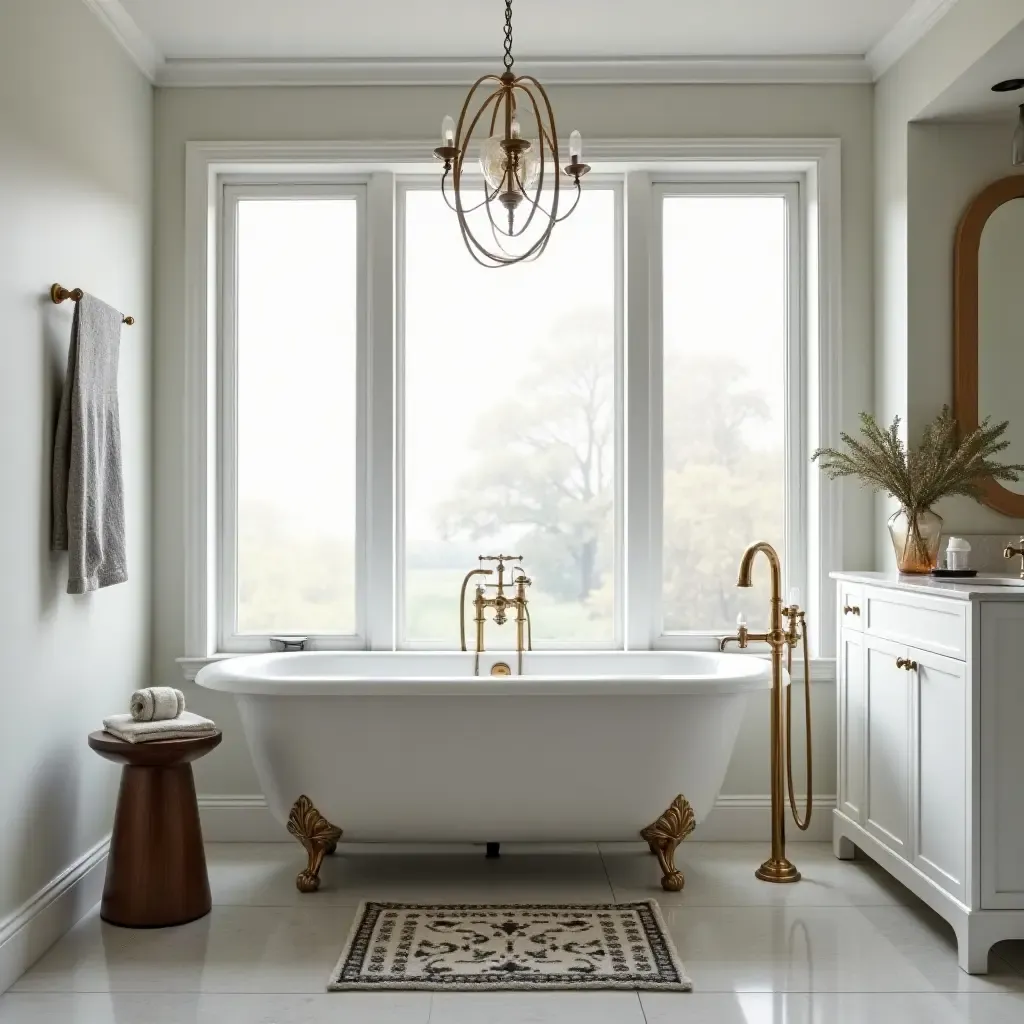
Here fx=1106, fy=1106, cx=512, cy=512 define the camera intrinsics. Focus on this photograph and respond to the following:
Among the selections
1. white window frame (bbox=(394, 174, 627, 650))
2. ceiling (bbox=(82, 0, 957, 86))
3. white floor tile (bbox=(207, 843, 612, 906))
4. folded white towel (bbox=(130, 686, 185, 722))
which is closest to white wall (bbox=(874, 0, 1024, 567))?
ceiling (bbox=(82, 0, 957, 86))

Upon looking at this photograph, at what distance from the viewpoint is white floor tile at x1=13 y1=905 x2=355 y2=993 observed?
8.73 feet

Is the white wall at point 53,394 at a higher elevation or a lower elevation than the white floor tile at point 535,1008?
higher

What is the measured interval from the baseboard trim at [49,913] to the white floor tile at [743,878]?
1545 mm

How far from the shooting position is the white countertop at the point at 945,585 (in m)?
2.65

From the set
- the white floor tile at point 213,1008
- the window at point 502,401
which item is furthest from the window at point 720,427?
the white floor tile at point 213,1008

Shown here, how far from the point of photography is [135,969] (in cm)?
275

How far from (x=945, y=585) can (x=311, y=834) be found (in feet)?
6.31

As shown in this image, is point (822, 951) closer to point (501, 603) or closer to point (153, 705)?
point (501, 603)

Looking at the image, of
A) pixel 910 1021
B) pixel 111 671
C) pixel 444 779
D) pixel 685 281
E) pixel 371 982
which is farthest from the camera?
pixel 685 281

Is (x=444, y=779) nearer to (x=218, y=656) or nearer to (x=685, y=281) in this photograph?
(x=218, y=656)

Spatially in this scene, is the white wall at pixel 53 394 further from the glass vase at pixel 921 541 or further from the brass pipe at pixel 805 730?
the glass vase at pixel 921 541

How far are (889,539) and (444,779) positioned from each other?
170 centimetres

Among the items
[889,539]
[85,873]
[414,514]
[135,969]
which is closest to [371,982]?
[135,969]

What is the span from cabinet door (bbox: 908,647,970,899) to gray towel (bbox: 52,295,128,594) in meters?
2.28
